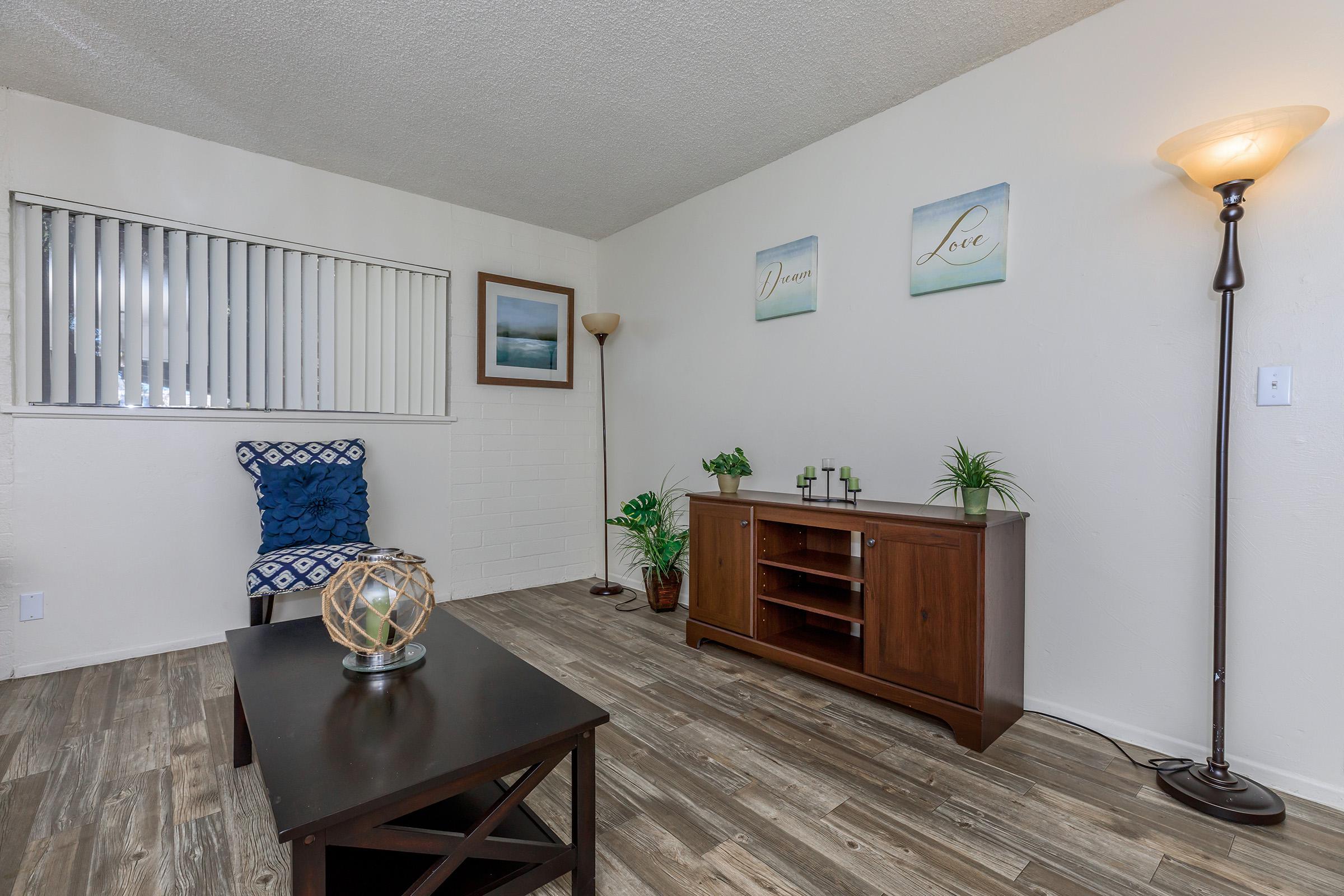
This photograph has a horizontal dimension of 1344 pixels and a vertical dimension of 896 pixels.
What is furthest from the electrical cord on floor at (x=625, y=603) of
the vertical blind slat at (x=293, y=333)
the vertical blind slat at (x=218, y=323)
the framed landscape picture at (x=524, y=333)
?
the vertical blind slat at (x=218, y=323)

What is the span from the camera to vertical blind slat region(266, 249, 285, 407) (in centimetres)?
330

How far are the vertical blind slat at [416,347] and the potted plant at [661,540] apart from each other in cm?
142

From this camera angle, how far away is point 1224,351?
1.77 m

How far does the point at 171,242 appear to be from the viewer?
303cm

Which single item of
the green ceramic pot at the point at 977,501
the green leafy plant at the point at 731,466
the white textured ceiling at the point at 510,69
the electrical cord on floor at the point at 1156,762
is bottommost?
the electrical cord on floor at the point at 1156,762

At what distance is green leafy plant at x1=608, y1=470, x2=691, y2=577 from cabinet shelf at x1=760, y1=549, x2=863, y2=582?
34.6 inches

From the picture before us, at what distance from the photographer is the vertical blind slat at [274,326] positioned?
3297mm

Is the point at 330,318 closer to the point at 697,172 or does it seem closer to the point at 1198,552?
the point at 697,172

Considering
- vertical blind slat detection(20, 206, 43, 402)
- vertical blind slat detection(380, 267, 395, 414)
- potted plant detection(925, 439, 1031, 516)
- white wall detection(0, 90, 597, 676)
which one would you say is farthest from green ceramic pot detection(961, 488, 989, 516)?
vertical blind slat detection(20, 206, 43, 402)

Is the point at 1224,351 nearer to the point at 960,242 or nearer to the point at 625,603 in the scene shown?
the point at 960,242

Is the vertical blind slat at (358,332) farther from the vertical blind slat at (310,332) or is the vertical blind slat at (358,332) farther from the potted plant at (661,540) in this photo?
the potted plant at (661,540)

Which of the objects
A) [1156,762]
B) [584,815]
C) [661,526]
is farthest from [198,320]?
[1156,762]

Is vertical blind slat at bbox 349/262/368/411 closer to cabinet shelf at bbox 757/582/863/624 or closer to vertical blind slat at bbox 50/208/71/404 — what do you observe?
vertical blind slat at bbox 50/208/71/404

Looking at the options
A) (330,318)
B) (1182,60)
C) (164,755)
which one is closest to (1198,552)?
(1182,60)
